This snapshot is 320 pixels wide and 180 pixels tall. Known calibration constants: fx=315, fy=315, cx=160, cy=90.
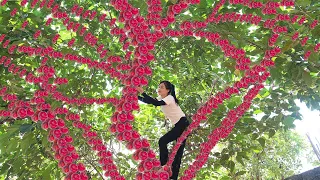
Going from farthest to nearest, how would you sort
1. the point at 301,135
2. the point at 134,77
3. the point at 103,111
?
the point at 301,135 → the point at 103,111 → the point at 134,77

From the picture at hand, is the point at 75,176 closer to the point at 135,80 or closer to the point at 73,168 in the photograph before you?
the point at 73,168

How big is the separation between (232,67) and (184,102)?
1.71 meters

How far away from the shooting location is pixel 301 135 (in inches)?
590

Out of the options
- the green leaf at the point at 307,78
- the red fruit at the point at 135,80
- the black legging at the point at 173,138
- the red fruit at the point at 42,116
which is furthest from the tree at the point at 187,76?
the red fruit at the point at 42,116

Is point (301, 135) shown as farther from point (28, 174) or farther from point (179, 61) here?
point (28, 174)

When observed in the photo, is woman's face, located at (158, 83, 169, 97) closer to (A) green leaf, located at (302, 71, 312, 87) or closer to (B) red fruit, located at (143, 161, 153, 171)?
(A) green leaf, located at (302, 71, 312, 87)

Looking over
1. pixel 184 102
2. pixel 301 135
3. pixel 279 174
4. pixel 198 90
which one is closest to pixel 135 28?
pixel 184 102

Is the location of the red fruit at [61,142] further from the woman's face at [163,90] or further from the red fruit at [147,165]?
the woman's face at [163,90]

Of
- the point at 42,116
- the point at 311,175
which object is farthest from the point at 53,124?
the point at 311,175

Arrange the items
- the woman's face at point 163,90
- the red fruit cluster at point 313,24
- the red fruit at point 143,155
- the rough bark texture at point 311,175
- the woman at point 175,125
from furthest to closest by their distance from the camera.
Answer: the woman's face at point 163,90
the woman at point 175,125
the rough bark texture at point 311,175
the red fruit cluster at point 313,24
the red fruit at point 143,155

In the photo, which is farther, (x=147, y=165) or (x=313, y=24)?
(x=313, y=24)

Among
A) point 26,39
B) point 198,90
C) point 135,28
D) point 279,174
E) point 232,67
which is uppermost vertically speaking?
point 26,39

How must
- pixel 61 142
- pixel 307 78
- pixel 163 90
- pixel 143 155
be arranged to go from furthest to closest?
pixel 163 90 < pixel 307 78 < pixel 61 142 < pixel 143 155

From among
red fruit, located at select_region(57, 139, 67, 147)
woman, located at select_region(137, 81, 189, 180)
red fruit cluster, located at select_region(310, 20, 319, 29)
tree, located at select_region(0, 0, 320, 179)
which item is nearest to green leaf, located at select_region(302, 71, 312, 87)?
tree, located at select_region(0, 0, 320, 179)
